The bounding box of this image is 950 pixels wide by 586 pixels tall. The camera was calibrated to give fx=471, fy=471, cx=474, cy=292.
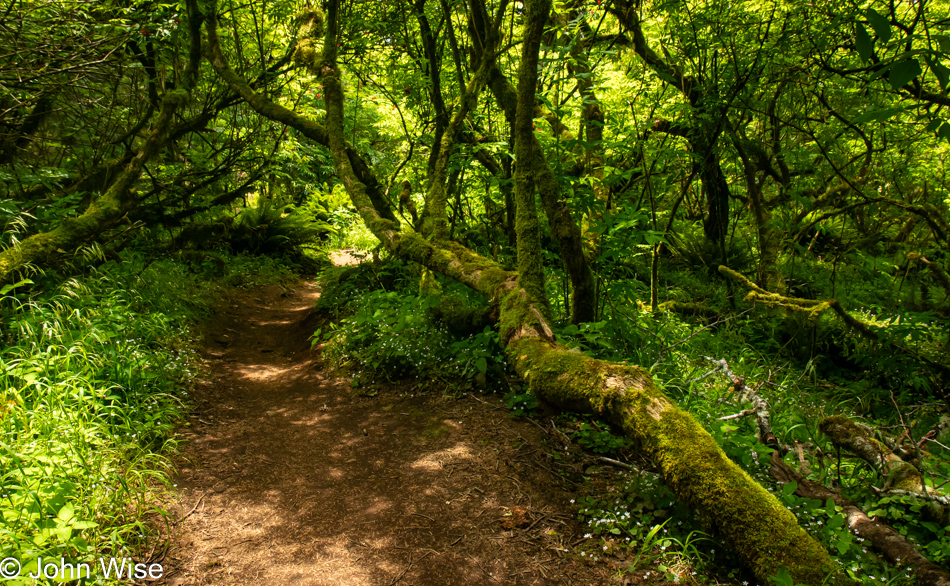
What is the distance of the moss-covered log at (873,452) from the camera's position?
2.66 meters

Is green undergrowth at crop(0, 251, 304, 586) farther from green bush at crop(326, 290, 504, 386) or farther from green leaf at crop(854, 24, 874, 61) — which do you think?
green leaf at crop(854, 24, 874, 61)

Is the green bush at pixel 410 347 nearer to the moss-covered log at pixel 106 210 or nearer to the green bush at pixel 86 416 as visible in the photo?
the green bush at pixel 86 416

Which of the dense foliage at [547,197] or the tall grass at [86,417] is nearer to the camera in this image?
the tall grass at [86,417]

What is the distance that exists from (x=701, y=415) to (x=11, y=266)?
625 centimetres

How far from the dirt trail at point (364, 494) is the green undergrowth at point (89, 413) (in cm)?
30

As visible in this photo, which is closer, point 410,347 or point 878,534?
point 878,534

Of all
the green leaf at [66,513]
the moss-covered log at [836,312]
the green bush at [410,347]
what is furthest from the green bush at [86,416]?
the moss-covered log at [836,312]

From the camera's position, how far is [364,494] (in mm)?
3369

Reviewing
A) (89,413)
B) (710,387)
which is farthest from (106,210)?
(710,387)

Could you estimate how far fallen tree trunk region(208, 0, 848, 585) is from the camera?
82.0 inches

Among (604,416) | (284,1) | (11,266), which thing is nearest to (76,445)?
(11,266)

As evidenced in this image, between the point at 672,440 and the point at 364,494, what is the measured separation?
84.6 inches

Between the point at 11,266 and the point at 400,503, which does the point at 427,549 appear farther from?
the point at 11,266

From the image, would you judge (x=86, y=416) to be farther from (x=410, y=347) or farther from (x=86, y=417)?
(x=410, y=347)
